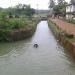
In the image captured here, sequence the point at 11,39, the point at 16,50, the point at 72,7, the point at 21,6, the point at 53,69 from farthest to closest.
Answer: the point at 21,6 < the point at 72,7 < the point at 11,39 < the point at 16,50 < the point at 53,69

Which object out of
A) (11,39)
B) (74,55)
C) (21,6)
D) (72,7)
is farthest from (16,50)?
(21,6)

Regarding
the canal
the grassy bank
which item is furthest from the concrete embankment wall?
the canal

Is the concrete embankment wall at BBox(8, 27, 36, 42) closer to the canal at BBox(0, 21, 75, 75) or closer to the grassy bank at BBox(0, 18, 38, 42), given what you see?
the grassy bank at BBox(0, 18, 38, 42)

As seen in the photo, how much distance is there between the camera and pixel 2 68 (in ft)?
43.2

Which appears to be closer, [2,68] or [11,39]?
[2,68]

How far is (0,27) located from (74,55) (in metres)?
12.4

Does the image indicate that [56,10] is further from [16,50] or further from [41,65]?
[41,65]

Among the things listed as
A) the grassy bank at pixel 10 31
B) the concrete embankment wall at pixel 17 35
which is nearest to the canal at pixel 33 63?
the grassy bank at pixel 10 31

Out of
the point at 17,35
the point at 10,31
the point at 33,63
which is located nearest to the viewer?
the point at 33,63

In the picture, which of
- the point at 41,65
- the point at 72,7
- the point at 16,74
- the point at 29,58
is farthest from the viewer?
the point at 72,7

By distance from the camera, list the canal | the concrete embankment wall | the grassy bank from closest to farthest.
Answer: the canal → the grassy bank → the concrete embankment wall

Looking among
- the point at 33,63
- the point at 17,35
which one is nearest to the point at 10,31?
A: the point at 17,35

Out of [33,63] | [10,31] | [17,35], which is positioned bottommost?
[33,63]

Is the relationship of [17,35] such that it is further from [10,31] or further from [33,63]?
[33,63]
